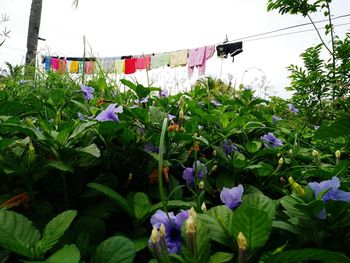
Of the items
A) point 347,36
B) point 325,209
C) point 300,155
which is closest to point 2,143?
point 325,209

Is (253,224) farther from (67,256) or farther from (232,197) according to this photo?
(67,256)

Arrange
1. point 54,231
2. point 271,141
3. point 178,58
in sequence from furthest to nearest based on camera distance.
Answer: point 178,58, point 271,141, point 54,231

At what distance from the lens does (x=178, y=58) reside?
38.6ft

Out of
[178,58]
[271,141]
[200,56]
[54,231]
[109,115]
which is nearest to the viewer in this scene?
[54,231]

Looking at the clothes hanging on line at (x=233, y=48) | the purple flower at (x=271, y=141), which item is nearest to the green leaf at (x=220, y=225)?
the purple flower at (x=271, y=141)

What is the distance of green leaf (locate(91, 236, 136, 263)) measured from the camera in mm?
540

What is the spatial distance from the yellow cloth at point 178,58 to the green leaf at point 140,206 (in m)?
11.1

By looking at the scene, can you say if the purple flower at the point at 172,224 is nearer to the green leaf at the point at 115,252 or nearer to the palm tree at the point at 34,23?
the green leaf at the point at 115,252

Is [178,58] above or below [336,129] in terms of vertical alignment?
above

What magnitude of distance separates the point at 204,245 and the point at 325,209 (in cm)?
25

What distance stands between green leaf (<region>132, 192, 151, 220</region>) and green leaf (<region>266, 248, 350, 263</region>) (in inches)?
10.8

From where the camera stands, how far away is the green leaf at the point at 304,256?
1.63ft

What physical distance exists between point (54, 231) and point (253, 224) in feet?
1.10

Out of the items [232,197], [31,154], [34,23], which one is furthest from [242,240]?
[34,23]
